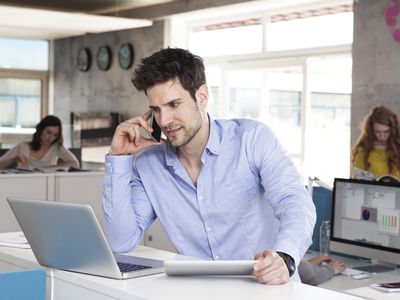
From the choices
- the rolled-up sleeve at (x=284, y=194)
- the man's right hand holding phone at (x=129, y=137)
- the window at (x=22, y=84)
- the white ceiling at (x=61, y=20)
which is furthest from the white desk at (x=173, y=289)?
the window at (x=22, y=84)

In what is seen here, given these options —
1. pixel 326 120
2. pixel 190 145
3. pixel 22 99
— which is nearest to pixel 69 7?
pixel 22 99

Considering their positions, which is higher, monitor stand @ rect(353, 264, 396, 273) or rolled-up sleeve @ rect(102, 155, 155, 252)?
rolled-up sleeve @ rect(102, 155, 155, 252)

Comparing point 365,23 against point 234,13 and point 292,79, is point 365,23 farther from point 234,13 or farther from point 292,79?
point 234,13

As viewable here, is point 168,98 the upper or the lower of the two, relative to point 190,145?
upper

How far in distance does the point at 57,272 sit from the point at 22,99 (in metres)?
10.9

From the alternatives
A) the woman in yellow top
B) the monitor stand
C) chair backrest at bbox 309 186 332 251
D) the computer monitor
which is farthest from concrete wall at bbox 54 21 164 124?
the monitor stand

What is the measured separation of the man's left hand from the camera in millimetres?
1523

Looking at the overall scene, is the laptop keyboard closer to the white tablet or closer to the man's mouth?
the white tablet

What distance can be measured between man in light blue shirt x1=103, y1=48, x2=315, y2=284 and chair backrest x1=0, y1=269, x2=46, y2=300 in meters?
0.40

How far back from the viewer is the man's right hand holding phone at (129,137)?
2111mm

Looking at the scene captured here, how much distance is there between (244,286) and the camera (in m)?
1.51

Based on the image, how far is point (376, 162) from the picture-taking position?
6.46m

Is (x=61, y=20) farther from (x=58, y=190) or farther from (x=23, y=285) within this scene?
(x=23, y=285)

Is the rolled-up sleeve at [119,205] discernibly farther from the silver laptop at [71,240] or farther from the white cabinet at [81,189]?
the white cabinet at [81,189]
